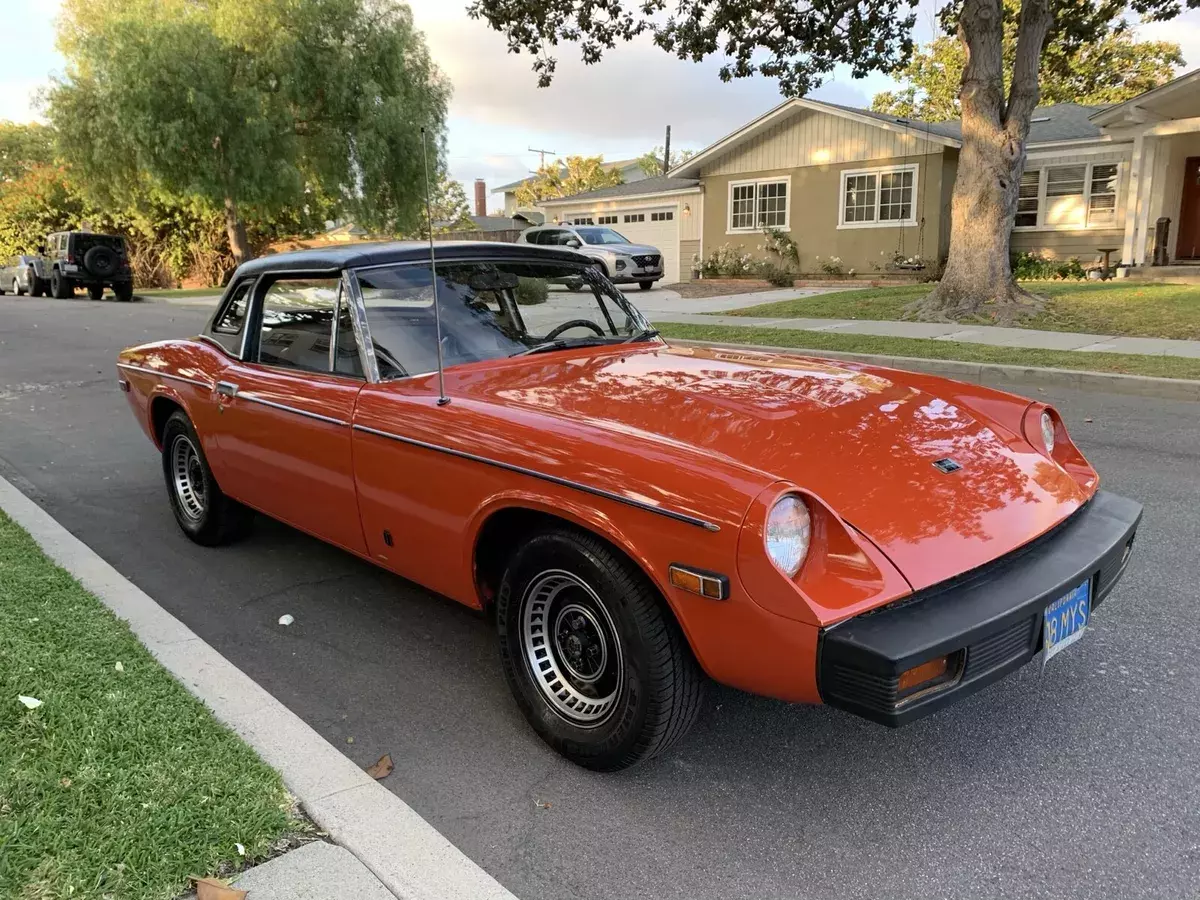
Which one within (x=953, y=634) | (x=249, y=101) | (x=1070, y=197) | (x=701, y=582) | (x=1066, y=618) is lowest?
(x=1066, y=618)

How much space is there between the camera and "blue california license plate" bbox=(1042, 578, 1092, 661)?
2408 mm

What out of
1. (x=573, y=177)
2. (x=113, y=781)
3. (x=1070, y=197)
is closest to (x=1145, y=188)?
(x=1070, y=197)

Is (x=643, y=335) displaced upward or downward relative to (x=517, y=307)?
downward

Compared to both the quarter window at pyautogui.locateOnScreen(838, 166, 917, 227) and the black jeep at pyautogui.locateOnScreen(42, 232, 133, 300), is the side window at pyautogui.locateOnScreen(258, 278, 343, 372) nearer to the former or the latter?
the quarter window at pyautogui.locateOnScreen(838, 166, 917, 227)

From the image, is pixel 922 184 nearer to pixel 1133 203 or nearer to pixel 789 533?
pixel 1133 203

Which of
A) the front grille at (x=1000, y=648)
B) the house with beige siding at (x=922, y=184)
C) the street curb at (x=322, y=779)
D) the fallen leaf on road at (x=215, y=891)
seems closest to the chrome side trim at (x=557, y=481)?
the front grille at (x=1000, y=648)

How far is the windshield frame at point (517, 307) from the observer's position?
3465mm

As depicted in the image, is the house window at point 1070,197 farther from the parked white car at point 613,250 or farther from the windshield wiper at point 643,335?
the windshield wiper at point 643,335

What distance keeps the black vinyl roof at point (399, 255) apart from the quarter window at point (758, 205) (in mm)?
Answer: 21248

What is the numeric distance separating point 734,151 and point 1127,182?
9907 mm

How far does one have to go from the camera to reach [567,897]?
2.19 meters

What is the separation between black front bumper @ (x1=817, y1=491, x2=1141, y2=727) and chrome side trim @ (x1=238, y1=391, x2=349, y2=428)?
2.10 metres

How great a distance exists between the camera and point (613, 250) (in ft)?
74.7

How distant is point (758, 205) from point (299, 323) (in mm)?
22490
